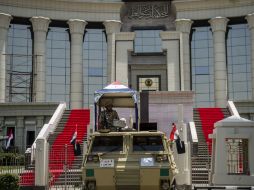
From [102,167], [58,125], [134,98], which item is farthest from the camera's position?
[58,125]

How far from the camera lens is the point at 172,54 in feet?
158

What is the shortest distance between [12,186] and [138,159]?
7.49 m

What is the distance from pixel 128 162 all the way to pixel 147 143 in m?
1.09

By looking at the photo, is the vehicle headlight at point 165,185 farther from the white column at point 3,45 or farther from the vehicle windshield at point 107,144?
the white column at point 3,45

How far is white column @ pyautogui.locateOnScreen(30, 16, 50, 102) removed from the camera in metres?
47.9

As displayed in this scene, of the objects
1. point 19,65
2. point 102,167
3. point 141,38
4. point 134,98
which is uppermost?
point 141,38

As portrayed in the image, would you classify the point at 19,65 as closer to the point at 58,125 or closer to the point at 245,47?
the point at 58,125

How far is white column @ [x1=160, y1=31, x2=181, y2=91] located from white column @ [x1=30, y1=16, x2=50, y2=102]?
12.2 meters

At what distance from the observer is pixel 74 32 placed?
49.8 m

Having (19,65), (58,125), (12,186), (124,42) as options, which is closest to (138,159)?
(12,186)

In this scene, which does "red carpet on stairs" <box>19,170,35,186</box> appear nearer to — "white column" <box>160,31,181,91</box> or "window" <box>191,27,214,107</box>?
"white column" <box>160,31,181,91</box>

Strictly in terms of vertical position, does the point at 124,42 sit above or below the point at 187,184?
above

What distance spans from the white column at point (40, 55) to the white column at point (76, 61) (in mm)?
2825

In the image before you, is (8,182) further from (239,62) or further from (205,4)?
(239,62)
